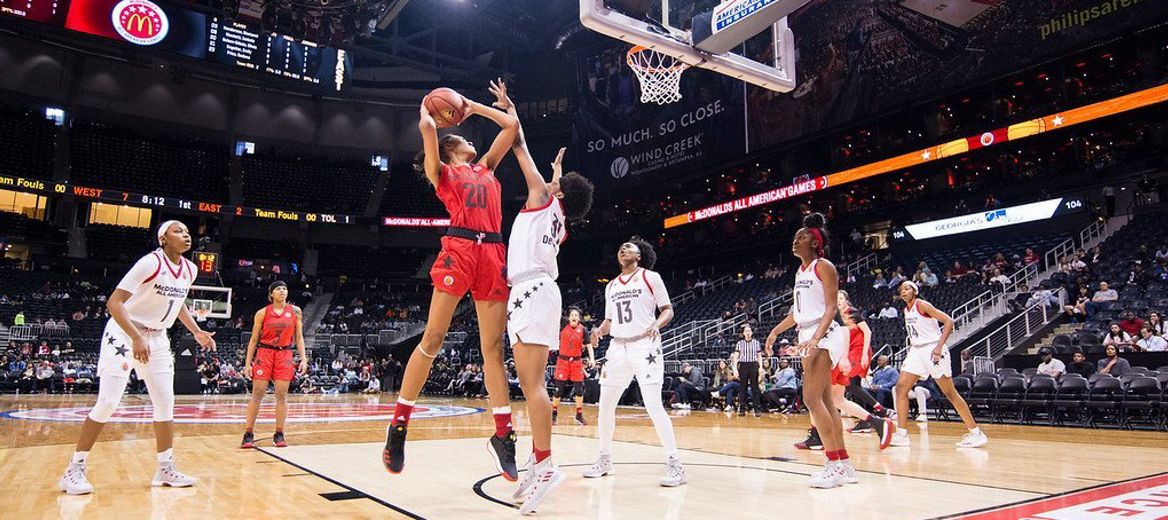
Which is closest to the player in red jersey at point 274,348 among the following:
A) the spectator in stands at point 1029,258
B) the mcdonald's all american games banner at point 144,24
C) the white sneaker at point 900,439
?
the white sneaker at point 900,439

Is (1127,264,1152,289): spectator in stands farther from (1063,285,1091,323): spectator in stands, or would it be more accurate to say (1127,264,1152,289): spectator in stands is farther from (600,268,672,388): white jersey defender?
(600,268,672,388): white jersey defender

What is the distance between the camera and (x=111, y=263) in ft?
99.2

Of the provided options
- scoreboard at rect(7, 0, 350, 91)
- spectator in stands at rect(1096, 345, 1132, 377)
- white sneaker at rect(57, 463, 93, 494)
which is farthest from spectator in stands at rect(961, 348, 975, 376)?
scoreboard at rect(7, 0, 350, 91)

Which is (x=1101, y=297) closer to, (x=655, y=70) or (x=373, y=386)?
(x=655, y=70)

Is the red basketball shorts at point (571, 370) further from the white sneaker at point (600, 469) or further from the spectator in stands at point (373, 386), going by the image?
the spectator in stands at point (373, 386)

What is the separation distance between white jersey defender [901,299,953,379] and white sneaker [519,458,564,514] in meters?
5.86

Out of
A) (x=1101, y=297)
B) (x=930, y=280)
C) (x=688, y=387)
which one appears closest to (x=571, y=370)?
(x=688, y=387)

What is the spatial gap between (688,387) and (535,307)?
41.5ft

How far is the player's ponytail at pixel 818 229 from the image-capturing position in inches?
198

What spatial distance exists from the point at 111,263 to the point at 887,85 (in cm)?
3069

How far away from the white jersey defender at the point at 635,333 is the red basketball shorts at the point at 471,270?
1443mm

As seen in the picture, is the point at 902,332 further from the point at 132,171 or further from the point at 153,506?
the point at 132,171

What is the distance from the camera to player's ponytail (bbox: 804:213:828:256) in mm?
5020

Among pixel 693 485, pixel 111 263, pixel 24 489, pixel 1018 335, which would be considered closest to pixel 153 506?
pixel 24 489
